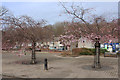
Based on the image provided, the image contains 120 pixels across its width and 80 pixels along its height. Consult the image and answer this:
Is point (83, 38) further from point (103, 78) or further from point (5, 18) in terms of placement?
point (5, 18)

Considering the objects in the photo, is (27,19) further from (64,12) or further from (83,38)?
(83,38)

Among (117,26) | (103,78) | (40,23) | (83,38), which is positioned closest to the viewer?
(103,78)

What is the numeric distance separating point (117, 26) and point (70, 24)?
2.85m

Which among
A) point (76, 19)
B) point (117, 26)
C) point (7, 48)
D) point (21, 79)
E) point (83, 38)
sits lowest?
point (21, 79)

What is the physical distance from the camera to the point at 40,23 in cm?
1161

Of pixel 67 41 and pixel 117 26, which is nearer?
pixel 117 26

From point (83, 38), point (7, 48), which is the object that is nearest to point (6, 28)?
point (7, 48)

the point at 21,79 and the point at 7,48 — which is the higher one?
the point at 7,48

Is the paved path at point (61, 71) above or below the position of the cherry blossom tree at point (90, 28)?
below

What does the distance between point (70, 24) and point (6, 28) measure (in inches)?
198

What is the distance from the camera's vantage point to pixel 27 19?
10992 millimetres

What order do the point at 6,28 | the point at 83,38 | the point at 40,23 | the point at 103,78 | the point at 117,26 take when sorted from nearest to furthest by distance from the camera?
the point at 103,78, the point at 117,26, the point at 83,38, the point at 6,28, the point at 40,23

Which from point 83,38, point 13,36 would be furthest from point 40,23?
point 83,38

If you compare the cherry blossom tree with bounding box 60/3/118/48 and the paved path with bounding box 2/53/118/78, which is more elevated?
the cherry blossom tree with bounding box 60/3/118/48
